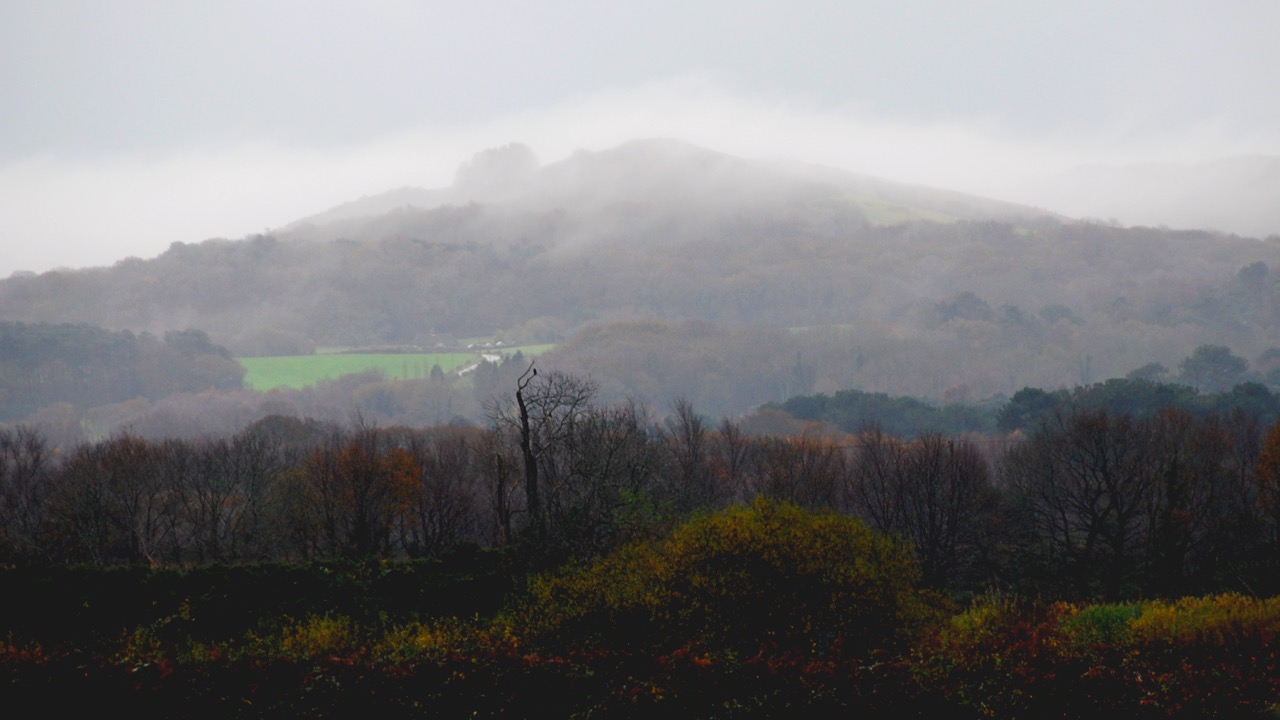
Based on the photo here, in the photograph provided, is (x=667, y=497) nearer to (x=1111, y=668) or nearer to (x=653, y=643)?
(x=653, y=643)

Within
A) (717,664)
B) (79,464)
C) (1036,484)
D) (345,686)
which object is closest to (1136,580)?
(1036,484)

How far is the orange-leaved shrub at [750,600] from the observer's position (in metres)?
27.0

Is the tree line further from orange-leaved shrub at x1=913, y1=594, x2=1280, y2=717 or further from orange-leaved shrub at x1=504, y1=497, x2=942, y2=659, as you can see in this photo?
orange-leaved shrub at x1=913, y1=594, x2=1280, y2=717

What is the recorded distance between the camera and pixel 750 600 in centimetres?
2762

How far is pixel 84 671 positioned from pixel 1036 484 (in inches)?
2822

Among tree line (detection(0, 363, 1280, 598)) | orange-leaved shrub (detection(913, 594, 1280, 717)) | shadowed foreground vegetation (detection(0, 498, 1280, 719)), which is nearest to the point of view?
orange-leaved shrub (detection(913, 594, 1280, 717))

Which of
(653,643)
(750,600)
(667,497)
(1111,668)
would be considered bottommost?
(667,497)

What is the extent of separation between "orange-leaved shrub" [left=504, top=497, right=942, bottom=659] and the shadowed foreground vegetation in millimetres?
60

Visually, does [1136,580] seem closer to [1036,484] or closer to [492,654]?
[1036,484]

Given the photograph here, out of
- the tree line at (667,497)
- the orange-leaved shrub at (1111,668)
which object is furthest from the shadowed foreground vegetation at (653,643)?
the tree line at (667,497)

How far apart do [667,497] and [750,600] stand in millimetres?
29805

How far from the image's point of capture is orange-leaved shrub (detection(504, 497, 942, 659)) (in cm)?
2700

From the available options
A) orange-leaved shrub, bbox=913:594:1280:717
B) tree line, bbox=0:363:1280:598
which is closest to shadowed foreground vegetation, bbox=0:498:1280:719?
orange-leaved shrub, bbox=913:594:1280:717

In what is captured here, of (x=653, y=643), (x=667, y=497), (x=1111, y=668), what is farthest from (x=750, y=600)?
(x=667, y=497)
